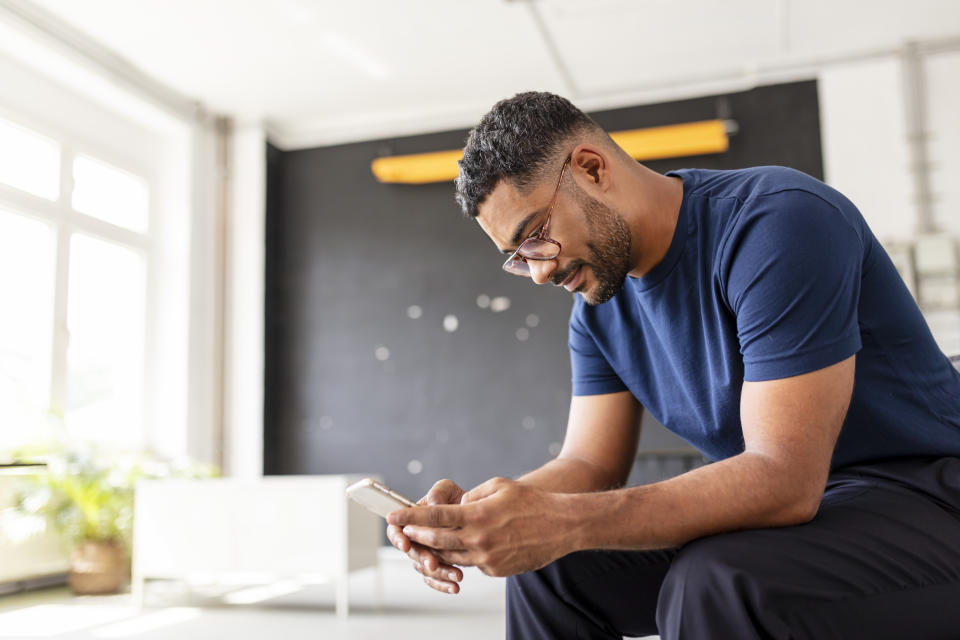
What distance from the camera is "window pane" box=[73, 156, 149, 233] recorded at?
4.96 metres

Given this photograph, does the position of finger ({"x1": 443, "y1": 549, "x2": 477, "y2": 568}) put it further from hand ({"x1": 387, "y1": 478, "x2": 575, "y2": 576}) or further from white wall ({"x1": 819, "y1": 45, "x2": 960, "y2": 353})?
white wall ({"x1": 819, "y1": 45, "x2": 960, "y2": 353})

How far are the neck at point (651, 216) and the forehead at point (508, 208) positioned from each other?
125mm

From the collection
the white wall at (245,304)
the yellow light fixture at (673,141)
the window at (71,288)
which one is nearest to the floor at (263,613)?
the window at (71,288)

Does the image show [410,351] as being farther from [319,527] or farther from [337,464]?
[319,527]

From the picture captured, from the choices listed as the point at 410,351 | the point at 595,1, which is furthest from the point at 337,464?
the point at 595,1

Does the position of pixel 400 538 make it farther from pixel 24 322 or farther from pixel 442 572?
pixel 24 322

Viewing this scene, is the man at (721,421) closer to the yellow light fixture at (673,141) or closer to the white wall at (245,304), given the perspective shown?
the yellow light fixture at (673,141)

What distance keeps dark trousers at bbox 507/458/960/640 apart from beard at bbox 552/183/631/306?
40 cm

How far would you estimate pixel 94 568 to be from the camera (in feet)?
13.1

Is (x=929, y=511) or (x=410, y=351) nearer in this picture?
(x=929, y=511)

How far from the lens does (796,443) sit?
0.91m

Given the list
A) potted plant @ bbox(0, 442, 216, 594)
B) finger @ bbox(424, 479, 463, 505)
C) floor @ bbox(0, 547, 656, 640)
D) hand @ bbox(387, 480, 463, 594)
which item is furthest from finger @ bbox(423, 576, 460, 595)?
potted plant @ bbox(0, 442, 216, 594)

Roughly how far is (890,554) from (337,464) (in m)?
5.01

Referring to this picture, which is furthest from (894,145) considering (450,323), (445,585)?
(445,585)
